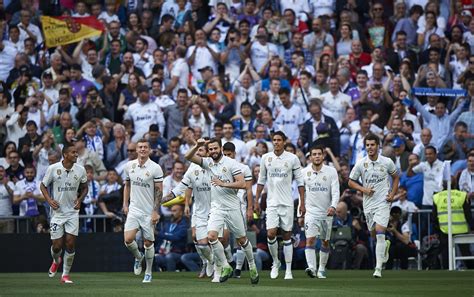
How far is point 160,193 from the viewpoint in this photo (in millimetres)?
23172

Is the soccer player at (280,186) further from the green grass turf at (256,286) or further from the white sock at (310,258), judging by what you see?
the green grass turf at (256,286)

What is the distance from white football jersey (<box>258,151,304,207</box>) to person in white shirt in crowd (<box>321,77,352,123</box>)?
6.66 meters

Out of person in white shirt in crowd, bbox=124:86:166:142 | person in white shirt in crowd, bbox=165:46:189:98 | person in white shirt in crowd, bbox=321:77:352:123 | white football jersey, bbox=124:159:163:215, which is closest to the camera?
white football jersey, bbox=124:159:163:215

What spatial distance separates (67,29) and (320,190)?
1117 centimetres

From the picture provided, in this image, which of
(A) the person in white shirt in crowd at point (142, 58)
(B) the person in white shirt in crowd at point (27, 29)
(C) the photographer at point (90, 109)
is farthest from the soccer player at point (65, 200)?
(B) the person in white shirt in crowd at point (27, 29)

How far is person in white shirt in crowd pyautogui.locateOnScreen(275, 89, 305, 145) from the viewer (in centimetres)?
3114

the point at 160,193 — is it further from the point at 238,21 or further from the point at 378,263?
the point at 238,21

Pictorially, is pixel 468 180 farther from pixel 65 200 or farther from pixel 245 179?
pixel 65 200

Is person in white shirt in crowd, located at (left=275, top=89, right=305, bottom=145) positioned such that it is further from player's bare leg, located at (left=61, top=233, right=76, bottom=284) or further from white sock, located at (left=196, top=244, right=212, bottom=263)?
player's bare leg, located at (left=61, top=233, right=76, bottom=284)

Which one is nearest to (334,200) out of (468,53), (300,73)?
(300,73)

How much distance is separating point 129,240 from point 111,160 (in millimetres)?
8396

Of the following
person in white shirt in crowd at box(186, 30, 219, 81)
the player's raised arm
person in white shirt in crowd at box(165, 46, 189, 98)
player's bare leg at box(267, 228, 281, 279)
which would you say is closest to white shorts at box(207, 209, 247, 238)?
the player's raised arm

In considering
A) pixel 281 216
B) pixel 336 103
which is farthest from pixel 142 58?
pixel 281 216

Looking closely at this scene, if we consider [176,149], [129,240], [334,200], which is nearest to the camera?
[129,240]
